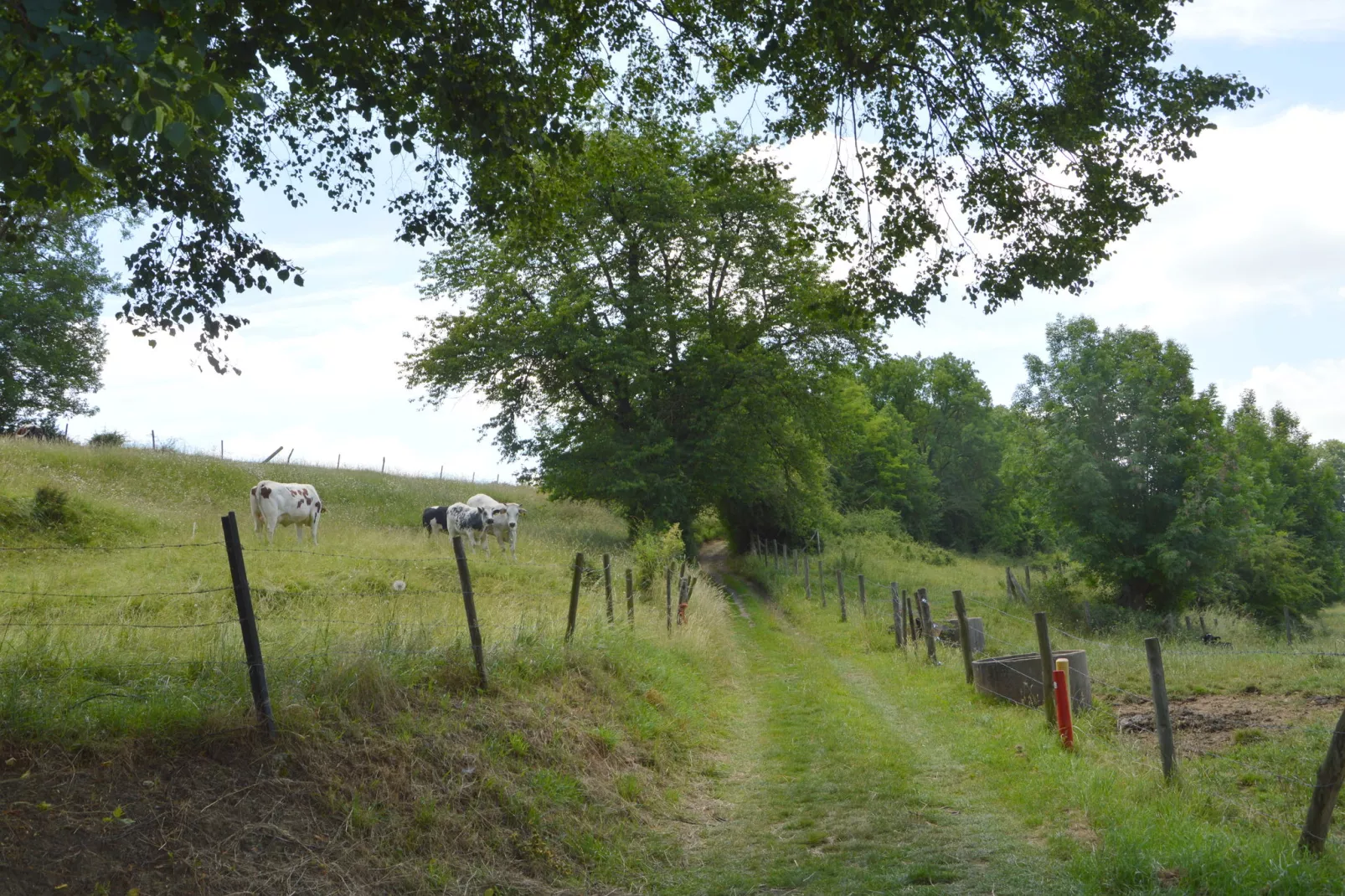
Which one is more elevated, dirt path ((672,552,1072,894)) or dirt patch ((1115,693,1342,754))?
dirt path ((672,552,1072,894))

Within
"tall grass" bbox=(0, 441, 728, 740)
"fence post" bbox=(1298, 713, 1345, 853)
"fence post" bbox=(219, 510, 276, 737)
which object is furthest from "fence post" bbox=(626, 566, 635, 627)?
"fence post" bbox=(1298, 713, 1345, 853)

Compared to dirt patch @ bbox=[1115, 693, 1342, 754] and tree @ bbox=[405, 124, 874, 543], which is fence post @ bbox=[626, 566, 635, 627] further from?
tree @ bbox=[405, 124, 874, 543]

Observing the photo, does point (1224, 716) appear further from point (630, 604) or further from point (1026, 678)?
point (630, 604)

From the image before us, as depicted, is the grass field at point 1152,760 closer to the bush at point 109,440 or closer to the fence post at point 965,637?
the fence post at point 965,637

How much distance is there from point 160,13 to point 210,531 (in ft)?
62.0

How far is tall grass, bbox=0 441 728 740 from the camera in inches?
275

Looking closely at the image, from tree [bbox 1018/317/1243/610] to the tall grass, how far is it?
1747cm

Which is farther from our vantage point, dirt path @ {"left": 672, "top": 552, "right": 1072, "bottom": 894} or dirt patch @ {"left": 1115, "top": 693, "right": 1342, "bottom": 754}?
dirt patch @ {"left": 1115, "top": 693, "right": 1342, "bottom": 754}

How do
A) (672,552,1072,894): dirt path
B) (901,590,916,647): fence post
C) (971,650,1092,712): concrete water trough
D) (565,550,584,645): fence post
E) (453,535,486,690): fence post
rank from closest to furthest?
(672,552,1072,894): dirt path, (453,535,486,690): fence post, (565,550,584,645): fence post, (971,650,1092,712): concrete water trough, (901,590,916,647): fence post

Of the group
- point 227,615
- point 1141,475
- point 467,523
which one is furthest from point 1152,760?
point 1141,475

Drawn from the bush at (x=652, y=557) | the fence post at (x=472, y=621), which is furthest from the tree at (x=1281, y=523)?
the fence post at (x=472, y=621)

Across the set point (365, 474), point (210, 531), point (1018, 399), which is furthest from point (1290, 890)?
point (1018, 399)

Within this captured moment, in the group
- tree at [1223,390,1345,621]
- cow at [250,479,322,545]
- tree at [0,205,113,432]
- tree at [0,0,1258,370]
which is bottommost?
tree at [1223,390,1345,621]

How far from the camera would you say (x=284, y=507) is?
24359 millimetres
